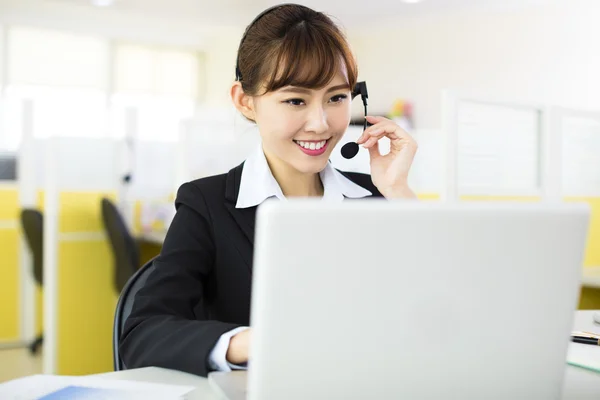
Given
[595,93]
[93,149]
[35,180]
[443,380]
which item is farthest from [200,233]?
[595,93]

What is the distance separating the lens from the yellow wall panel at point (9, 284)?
14.2ft

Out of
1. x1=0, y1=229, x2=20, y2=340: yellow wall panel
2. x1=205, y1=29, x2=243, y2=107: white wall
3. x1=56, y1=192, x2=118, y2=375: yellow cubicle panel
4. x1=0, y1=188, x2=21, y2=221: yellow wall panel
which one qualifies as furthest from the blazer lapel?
x1=205, y1=29, x2=243, y2=107: white wall

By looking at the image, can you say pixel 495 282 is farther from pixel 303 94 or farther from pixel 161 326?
pixel 303 94

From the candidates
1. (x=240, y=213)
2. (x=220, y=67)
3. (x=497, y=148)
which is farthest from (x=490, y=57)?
(x=240, y=213)

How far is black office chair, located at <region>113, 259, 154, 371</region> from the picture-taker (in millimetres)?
1046

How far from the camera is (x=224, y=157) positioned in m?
3.31

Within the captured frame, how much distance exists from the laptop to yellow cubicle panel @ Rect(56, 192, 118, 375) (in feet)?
9.58

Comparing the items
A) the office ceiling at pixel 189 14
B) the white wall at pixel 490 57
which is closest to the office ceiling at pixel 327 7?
the office ceiling at pixel 189 14

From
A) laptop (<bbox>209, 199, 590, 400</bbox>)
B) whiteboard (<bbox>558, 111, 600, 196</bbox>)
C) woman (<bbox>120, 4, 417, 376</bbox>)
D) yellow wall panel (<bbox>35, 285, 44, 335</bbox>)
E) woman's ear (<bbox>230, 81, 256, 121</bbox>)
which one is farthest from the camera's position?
yellow wall panel (<bbox>35, 285, 44, 335</bbox>)

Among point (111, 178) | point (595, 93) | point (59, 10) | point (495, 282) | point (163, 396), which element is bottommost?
point (163, 396)

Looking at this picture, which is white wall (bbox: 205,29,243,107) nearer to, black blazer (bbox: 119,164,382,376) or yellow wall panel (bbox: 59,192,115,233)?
yellow wall panel (bbox: 59,192,115,233)

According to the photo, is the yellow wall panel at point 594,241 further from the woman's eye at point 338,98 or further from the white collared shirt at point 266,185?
the woman's eye at point 338,98

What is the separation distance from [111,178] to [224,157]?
658mm

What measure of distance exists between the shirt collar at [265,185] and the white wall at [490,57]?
4.58 meters
